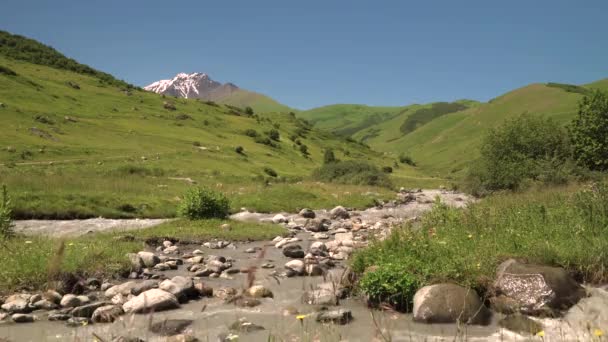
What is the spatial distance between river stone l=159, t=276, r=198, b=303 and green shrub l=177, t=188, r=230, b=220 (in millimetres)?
11758

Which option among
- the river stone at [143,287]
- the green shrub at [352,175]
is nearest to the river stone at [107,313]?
the river stone at [143,287]

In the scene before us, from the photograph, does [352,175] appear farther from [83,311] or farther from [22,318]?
[22,318]

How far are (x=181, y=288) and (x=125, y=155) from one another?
141 feet

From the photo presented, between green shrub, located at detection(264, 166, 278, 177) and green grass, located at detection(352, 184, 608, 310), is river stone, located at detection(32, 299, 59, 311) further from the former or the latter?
green shrub, located at detection(264, 166, 278, 177)

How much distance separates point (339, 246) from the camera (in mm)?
16797

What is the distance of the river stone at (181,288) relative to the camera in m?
11.3

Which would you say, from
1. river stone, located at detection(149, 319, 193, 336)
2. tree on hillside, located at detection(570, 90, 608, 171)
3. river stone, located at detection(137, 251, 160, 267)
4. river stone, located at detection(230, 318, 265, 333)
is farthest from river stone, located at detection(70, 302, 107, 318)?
tree on hillside, located at detection(570, 90, 608, 171)

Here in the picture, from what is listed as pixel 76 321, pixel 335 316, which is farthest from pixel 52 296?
pixel 335 316

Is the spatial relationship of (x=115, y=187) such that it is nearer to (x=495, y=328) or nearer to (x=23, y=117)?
(x=495, y=328)

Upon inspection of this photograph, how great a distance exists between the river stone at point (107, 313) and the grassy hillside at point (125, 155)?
655 inches

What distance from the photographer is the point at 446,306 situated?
9.43 m

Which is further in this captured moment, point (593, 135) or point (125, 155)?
point (125, 155)

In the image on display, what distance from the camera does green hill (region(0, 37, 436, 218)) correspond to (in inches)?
1077

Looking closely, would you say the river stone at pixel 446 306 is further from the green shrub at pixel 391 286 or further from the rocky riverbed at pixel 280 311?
the green shrub at pixel 391 286
